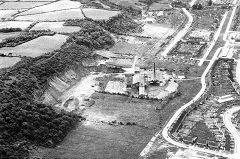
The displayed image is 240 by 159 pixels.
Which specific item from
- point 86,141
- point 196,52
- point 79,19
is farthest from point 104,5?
point 86,141

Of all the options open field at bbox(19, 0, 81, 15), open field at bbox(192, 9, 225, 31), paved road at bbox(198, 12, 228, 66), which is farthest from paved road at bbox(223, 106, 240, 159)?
open field at bbox(19, 0, 81, 15)

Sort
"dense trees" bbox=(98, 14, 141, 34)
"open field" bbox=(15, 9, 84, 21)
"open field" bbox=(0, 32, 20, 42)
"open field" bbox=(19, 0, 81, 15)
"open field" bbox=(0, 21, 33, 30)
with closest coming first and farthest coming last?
"open field" bbox=(0, 32, 20, 42)
"open field" bbox=(0, 21, 33, 30)
"dense trees" bbox=(98, 14, 141, 34)
"open field" bbox=(15, 9, 84, 21)
"open field" bbox=(19, 0, 81, 15)

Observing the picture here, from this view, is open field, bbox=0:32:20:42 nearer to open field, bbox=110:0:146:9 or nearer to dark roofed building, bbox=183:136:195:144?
open field, bbox=110:0:146:9

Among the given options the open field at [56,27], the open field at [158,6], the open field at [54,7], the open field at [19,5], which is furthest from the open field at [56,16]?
the open field at [158,6]

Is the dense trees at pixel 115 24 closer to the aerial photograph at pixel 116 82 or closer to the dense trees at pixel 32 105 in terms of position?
the aerial photograph at pixel 116 82

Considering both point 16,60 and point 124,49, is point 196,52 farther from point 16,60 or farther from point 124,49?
point 16,60

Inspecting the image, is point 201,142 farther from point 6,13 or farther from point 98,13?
point 6,13
